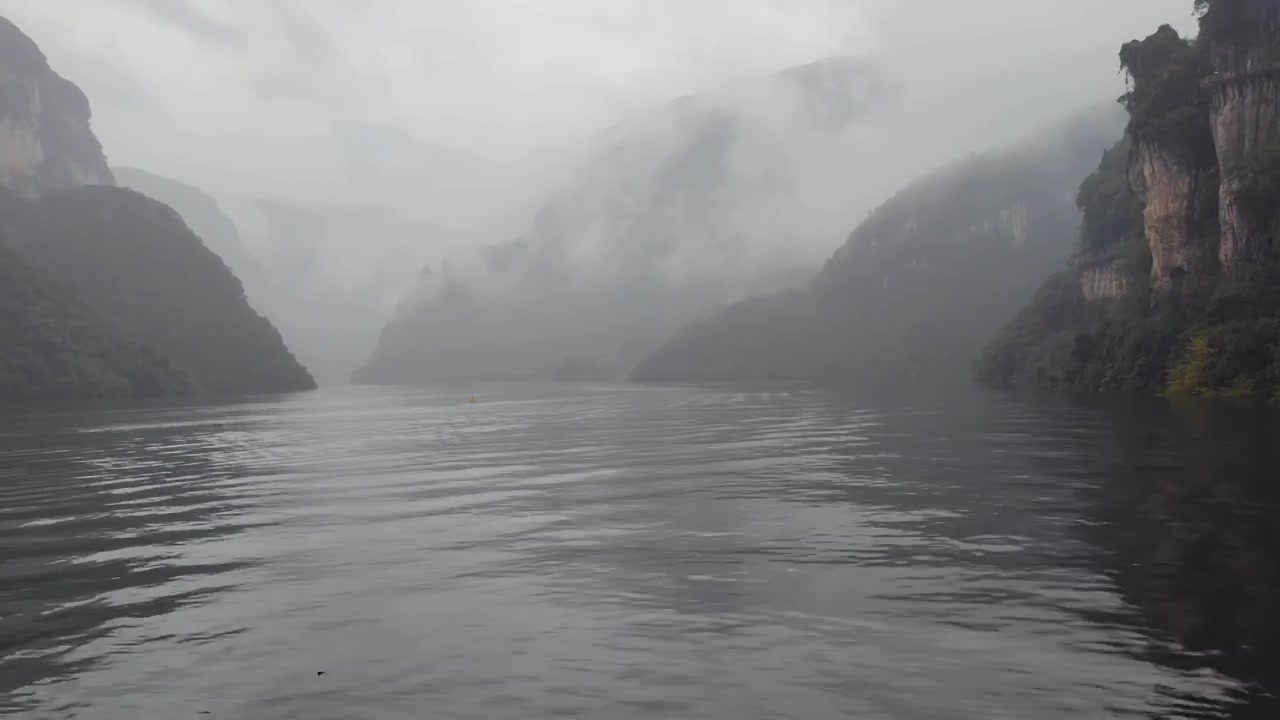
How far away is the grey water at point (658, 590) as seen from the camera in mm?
10258

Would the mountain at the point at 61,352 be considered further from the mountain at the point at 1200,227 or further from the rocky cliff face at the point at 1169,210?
the rocky cliff face at the point at 1169,210

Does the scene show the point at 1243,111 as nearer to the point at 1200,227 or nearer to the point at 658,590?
the point at 1200,227

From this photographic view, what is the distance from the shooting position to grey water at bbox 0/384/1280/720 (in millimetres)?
10258

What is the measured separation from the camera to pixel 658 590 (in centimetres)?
1491

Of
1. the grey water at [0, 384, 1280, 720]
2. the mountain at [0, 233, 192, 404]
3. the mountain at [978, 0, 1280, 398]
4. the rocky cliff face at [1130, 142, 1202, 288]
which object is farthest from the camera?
the mountain at [0, 233, 192, 404]

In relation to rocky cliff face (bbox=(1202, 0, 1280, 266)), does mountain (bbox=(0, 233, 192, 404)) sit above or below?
below

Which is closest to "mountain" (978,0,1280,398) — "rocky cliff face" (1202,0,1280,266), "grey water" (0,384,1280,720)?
"rocky cliff face" (1202,0,1280,266)

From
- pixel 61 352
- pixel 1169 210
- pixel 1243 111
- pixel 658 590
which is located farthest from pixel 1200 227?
pixel 61 352

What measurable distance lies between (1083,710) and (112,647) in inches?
485

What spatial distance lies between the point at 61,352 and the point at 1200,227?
6225 inches

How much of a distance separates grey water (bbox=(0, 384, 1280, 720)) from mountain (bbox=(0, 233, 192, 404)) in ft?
385

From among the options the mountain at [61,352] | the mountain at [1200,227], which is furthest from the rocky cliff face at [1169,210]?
the mountain at [61,352]

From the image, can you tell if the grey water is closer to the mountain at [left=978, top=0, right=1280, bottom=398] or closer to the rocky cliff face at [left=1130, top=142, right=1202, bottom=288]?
the mountain at [left=978, top=0, right=1280, bottom=398]

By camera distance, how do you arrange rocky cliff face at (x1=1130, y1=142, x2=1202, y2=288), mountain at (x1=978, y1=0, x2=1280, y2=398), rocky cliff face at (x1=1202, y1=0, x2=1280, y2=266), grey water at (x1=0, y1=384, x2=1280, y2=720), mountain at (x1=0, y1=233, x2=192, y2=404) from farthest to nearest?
1. mountain at (x1=0, y1=233, x2=192, y2=404)
2. rocky cliff face at (x1=1130, y1=142, x2=1202, y2=288)
3. rocky cliff face at (x1=1202, y1=0, x2=1280, y2=266)
4. mountain at (x1=978, y1=0, x2=1280, y2=398)
5. grey water at (x1=0, y1=384, x2=1280, y2=720)
